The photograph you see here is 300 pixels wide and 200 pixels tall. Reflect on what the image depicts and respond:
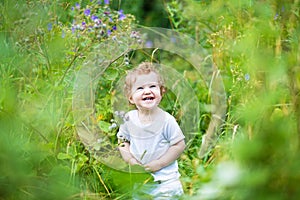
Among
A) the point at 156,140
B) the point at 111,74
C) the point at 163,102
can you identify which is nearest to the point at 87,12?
the point at 111,74

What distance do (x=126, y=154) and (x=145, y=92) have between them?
0.20 meters

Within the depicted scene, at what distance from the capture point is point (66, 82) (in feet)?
6.97

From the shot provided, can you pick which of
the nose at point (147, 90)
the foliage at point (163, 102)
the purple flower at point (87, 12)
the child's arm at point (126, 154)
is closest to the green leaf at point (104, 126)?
the foliage at point (163, 102)

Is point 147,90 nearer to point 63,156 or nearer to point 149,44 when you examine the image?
point 63,156

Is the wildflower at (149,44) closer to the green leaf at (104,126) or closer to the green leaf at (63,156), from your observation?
the green leaf at (104,126)

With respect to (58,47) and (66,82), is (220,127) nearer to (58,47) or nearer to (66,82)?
(66,82)

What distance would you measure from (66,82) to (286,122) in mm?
1667

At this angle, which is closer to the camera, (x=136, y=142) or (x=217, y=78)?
(x=136, y=142)

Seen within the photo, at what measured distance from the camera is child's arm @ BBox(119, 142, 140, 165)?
1.86 m

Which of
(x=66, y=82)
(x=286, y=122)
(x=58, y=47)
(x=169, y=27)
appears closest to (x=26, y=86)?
(x=66, y=82)

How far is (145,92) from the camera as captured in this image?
1.86 meters

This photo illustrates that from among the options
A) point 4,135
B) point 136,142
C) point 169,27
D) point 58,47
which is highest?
point 169,27

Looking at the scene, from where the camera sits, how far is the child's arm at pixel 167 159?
1846 mm

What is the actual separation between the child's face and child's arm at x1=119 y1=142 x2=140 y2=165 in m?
0.13
